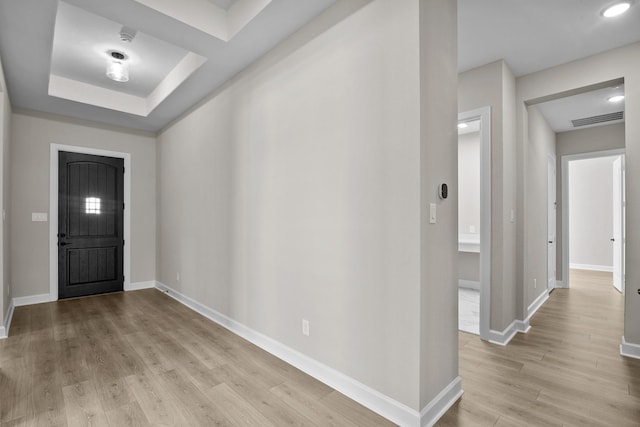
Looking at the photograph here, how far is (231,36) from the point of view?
9.02 ft

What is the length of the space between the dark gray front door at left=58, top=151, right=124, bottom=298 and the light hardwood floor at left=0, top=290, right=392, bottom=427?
1.32 metres

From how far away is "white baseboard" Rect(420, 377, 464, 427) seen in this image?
72.7 inches

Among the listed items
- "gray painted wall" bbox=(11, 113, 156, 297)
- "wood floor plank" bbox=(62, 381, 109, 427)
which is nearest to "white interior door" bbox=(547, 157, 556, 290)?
"wood floor plank" bbox=(62, 381, 109, 427)

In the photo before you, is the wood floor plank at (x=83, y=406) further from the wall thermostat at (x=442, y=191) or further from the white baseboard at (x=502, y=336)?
the white baseboard at (x=502, y=336)

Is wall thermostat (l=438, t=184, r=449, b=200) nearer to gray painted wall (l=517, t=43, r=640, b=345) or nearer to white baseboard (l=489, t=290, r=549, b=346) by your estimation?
white baseboard (l=489, t=290, r=549, b=346)

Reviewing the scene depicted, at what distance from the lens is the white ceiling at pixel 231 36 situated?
2.37 meters

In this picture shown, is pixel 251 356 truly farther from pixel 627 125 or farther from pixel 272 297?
pixel 627 125

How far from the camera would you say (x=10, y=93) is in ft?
12.6

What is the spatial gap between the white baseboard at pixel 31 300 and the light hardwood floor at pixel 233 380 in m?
0.86

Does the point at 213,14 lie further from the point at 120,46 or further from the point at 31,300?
the point at 31,300

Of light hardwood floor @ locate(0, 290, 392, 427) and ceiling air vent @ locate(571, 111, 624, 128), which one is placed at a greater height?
ceiling air vent @ locate(571, 111, 624, 128)

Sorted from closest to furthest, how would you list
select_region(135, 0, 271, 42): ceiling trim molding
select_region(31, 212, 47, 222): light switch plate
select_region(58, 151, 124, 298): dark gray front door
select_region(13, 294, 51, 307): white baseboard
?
1. select_region(135, 0, 271, 42): ceiling trim molding
2. select_region(13, 294, 51, 307): white baseboard
3. select_region(31, 212, 47, 222): light switch plate
4. select_region(58, 151, 124, 298): dark gray front door

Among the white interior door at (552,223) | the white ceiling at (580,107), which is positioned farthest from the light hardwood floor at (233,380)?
the white ceiling at (580,107)

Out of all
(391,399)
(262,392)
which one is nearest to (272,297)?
(262,392)
